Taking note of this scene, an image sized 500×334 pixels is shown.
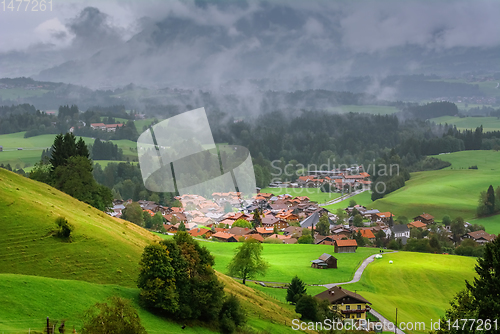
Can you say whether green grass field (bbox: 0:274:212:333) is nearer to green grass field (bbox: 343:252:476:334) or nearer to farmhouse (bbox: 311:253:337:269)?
green grass field (bbox: 343:252:476:334)

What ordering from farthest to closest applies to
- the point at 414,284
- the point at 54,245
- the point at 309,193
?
the point at 309,193
the point at 414,284
the point at 54,245

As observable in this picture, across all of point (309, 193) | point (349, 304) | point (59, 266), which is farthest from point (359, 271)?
point (309, 193)

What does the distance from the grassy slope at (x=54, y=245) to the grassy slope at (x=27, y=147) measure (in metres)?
96.3

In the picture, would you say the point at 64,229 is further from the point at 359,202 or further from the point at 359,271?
the point at 359,202

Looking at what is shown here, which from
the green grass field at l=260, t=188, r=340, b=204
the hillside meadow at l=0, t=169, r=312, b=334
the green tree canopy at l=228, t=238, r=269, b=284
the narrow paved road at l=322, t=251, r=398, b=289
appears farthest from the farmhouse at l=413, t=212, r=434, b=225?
the hillside meadow at l=0, t=169, r=312, b=334

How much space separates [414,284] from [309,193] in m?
79.1

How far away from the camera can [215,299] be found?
70.6ft

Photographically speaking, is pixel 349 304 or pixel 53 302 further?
pixel 349 304

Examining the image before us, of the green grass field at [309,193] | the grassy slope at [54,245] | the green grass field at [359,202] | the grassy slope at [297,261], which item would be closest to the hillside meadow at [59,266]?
the grassy slope at [54,245]

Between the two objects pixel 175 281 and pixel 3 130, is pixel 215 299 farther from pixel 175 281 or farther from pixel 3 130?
pixel 3 130

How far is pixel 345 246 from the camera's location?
56.8 meters

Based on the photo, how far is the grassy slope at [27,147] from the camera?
114875mm

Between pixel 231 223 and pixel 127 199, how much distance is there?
38.0 metres

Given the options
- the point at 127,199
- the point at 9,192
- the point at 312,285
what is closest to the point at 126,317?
the point at 9,192
